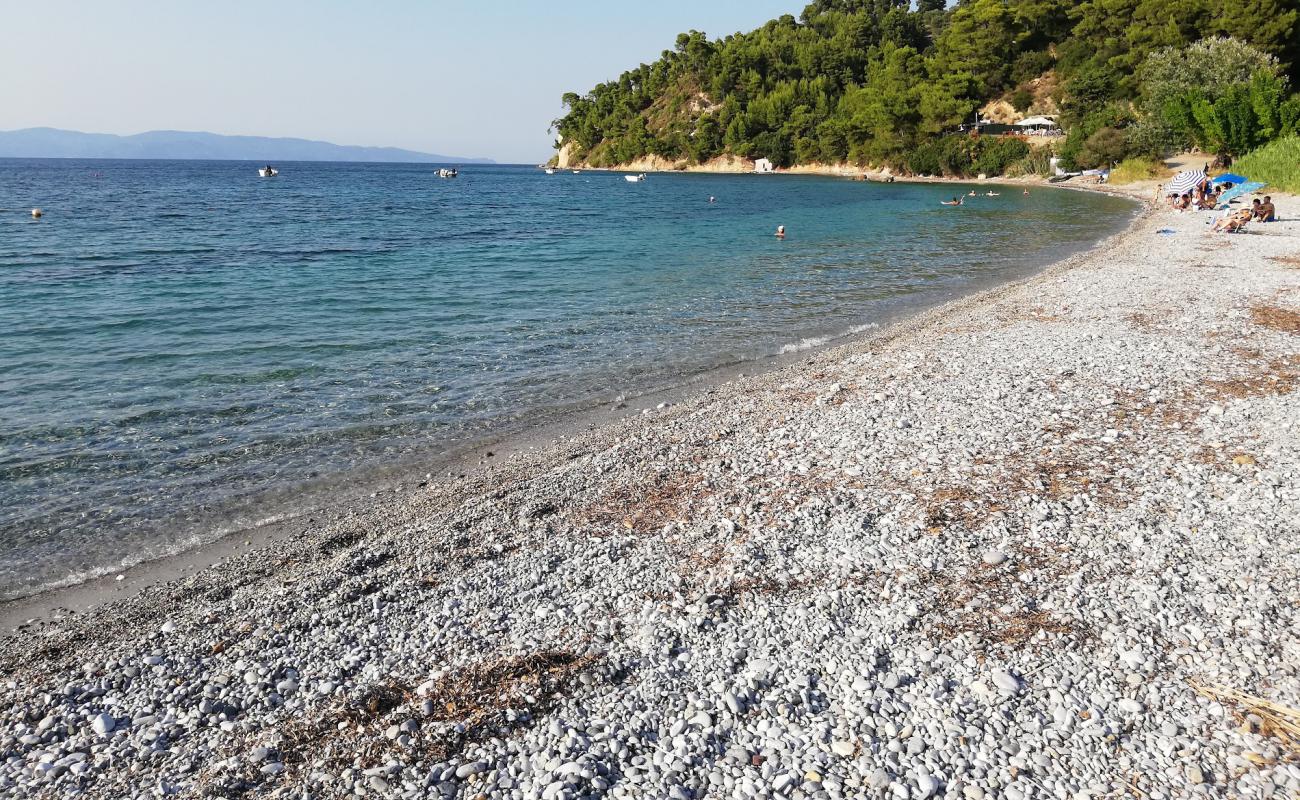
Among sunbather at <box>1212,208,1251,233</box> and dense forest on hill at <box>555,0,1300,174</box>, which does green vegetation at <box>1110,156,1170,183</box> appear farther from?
sunbather at <box>1212,208,1251,233</box>

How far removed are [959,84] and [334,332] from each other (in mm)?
122863

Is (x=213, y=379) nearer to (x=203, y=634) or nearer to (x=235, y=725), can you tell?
(x=203, y=634)

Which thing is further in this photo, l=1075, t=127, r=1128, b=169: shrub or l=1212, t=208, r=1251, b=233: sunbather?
l=1075, t=127, r=1128, b=169: shrub

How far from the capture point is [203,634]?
7180mm

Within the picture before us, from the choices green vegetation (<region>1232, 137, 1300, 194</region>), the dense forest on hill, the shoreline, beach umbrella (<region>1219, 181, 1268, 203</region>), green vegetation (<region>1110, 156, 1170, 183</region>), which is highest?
the dense forest on hill

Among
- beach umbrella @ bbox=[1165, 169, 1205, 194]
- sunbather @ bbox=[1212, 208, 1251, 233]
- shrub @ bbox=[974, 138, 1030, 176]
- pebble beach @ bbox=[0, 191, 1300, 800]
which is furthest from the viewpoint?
shrub @ bbox=[974, 138, 1030, 176]

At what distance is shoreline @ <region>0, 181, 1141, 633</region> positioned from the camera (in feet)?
27.5

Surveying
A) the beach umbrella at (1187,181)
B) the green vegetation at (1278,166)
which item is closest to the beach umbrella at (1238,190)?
the beach umbrella at (1187,181)

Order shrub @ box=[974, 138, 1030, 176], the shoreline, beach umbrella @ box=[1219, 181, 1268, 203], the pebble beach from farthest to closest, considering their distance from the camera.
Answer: shrub @ box=[974, 138, 1030, 176] → beach umbrella @ box=[1219, 181, 1268, 203] → the shoreline → the pebble beach

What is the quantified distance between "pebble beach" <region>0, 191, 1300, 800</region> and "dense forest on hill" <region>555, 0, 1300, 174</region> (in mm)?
65416

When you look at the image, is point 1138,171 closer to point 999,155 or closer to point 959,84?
point 999,155

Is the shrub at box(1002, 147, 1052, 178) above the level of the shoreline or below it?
above

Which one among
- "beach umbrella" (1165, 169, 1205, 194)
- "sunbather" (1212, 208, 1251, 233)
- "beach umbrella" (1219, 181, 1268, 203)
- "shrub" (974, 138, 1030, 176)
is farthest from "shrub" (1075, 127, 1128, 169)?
"sunbather" (1212, 208, 1251, 233)

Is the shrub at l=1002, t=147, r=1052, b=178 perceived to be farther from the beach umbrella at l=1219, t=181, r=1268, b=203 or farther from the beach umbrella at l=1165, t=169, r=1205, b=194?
the beach umbrella at l=1219, t=181, r=1268, b=203
